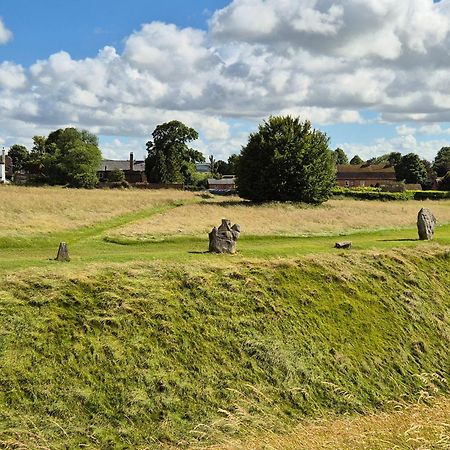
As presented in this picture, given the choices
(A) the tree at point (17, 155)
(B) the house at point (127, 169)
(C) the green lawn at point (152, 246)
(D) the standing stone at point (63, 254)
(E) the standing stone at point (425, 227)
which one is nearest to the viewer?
(D) the standing stone at point (63, 254)

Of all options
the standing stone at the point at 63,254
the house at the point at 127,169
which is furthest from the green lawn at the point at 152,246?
the house at the point at 127,169

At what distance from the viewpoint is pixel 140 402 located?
14.2 metres

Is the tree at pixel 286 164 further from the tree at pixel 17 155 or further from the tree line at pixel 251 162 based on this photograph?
the tree at pixel 17 155

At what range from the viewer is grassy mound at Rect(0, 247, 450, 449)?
1369cm

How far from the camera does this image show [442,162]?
168375 mm

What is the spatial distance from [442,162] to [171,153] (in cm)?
10709

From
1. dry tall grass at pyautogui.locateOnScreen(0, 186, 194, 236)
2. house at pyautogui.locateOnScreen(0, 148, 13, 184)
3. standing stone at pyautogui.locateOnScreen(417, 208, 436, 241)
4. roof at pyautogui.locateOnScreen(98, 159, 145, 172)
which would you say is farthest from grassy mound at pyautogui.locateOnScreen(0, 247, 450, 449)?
roof at pyautogui.locateOnScreen(98, 159, 145, 172)

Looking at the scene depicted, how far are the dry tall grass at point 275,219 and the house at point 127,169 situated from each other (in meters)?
59.9

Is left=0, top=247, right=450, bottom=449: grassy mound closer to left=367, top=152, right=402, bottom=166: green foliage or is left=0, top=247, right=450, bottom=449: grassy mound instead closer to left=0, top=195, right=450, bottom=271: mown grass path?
left=0, top=195, right=450, bottom=271: mown grass path

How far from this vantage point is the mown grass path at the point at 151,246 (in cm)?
2180

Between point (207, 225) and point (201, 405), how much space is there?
18.8 meters

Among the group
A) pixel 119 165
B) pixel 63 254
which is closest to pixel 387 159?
pixel 119 165

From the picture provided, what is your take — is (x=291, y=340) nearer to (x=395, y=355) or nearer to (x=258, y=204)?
(x=395, y=355)

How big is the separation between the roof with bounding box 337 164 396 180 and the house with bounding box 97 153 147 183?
4164 centimetres
